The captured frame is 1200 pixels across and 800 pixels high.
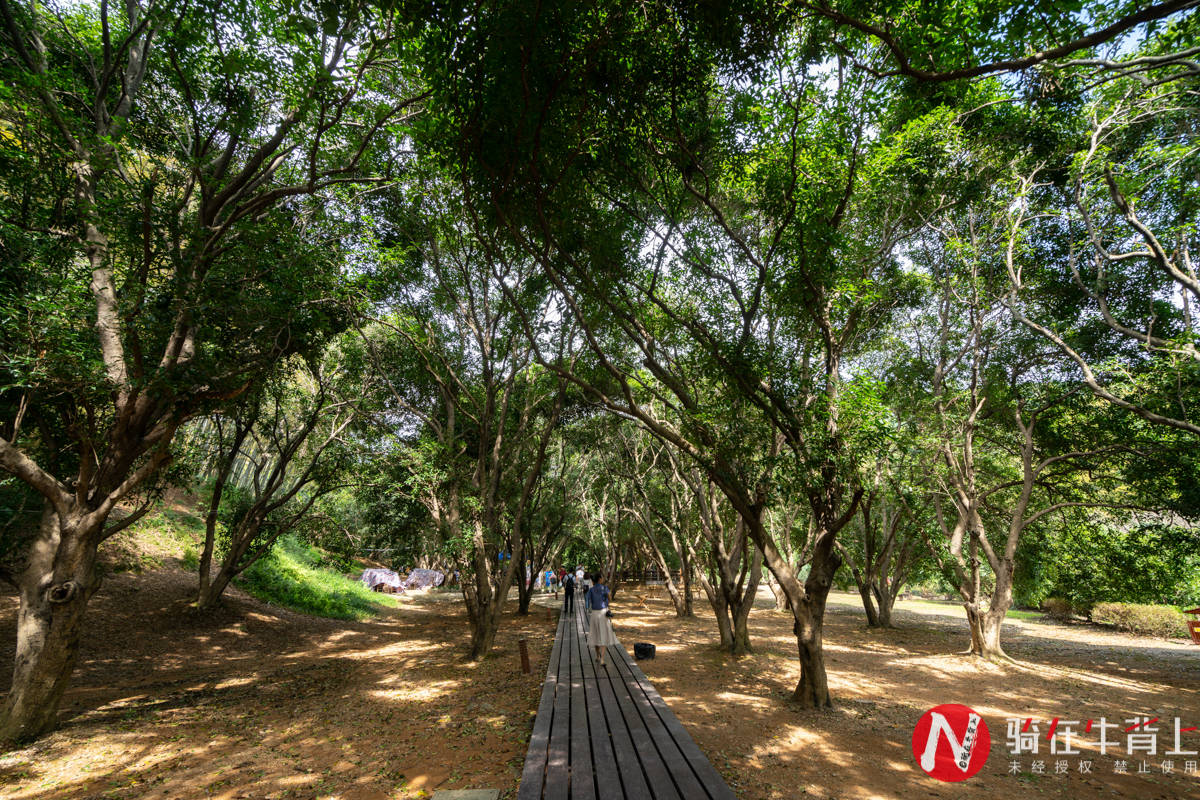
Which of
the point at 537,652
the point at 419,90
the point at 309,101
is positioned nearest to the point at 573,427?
the point at 537,652

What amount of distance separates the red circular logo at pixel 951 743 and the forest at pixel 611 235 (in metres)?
1.45

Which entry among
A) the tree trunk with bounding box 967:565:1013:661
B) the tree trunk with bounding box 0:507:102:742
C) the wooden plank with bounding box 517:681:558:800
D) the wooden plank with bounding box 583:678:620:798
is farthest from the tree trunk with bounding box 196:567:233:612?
the tree trunk with bounding box 967:565:1013:661

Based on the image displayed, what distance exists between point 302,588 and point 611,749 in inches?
786

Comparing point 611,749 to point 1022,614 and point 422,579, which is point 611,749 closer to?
point 422,579

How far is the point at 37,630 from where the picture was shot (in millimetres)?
6141

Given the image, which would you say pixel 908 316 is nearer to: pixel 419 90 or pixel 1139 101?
pixel 1139 101

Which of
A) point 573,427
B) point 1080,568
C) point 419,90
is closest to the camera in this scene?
point 419,90

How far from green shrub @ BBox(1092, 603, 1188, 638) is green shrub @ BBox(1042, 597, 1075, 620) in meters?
3.55

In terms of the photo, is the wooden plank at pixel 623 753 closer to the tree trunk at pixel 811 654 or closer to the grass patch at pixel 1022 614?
the tree trunk at pixel 811 654

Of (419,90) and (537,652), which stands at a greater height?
(419,90)

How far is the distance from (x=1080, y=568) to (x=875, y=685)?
17.8 meters

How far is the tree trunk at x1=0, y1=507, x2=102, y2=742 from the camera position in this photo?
6.00m

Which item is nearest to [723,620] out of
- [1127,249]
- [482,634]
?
[482,634]

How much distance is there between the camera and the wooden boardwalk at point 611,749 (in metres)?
4.09
